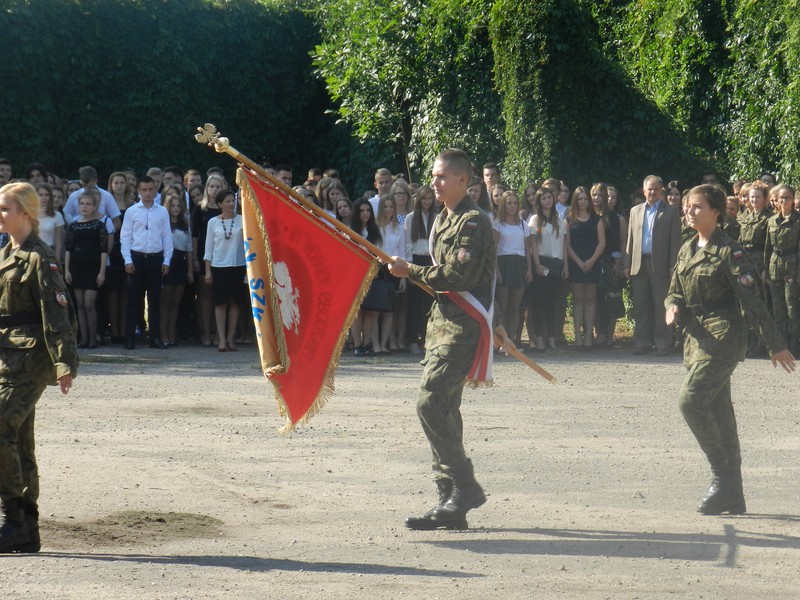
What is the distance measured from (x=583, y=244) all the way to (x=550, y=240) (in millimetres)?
442

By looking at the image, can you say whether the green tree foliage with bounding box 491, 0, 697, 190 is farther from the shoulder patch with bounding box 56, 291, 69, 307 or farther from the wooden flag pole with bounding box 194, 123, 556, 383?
the shoulder patch with bounding box 56, 291, 69, 307

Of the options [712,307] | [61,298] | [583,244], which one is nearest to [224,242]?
[583,244]

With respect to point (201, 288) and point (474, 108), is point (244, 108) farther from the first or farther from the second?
point (201, 288)

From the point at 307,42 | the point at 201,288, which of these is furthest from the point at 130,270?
the point at 307,42

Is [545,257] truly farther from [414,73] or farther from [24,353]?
[24,353]

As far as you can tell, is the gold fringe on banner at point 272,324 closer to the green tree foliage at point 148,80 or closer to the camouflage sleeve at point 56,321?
the camouflage sleeve at point 56,321

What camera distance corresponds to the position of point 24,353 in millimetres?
6699

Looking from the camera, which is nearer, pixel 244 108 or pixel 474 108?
pixel 474 108

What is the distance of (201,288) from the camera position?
16141 millimetres

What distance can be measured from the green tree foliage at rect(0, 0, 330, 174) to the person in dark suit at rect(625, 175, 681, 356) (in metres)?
10.6

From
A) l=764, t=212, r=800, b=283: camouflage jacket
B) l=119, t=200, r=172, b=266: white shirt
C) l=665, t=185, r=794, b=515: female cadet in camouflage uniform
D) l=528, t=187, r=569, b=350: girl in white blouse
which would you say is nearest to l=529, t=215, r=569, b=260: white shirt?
l=528, t=187, r=569, b=350: girl in white blouse

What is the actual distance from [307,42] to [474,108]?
6.45 m

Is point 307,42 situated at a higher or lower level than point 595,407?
higher

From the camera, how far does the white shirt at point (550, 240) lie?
1583 centimetres
